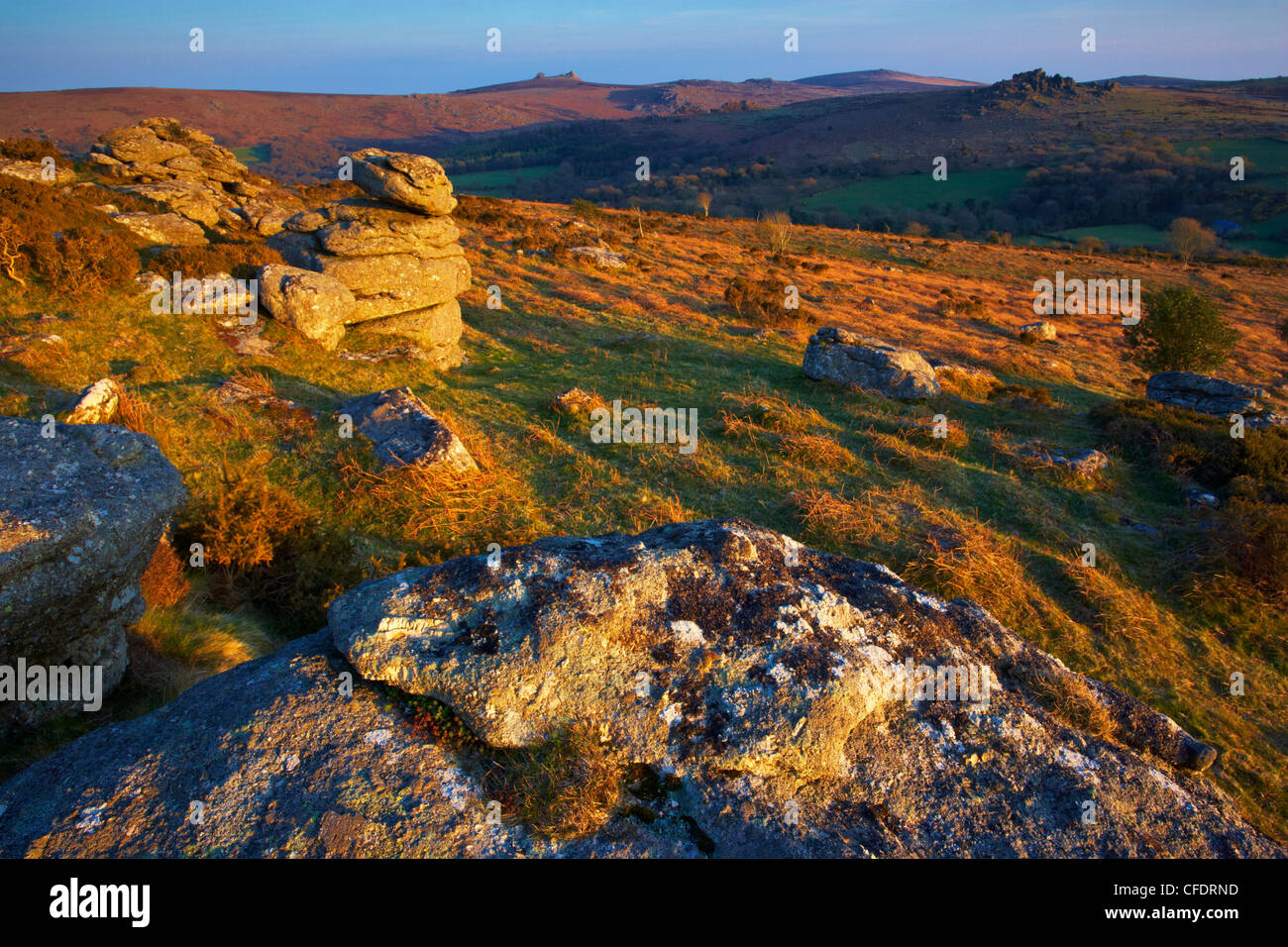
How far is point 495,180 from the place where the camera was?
11244 cm

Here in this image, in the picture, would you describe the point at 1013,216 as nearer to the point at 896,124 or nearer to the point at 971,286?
the point at 971,286

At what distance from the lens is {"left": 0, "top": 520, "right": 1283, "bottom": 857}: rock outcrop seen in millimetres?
3012

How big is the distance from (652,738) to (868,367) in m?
14.3

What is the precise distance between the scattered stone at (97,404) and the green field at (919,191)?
91950 millimetres

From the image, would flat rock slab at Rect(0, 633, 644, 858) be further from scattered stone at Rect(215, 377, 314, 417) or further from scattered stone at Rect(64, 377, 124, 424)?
scattered stone at Rect(215, 377, 314, 417)

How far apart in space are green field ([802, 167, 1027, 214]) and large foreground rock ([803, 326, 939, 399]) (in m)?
80.3

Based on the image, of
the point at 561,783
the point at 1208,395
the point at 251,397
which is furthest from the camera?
the point at 1208,395

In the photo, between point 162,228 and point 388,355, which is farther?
point 162,228

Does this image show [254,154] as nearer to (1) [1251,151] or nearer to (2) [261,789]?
(2) [261,789]

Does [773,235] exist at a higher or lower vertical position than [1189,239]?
lower

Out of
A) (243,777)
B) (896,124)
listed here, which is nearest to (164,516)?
(243,777)

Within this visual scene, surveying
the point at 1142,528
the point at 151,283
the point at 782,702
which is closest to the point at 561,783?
the point at 782,702

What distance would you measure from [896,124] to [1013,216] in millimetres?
80551

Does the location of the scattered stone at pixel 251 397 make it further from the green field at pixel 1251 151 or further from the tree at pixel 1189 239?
the green field at pixel 1251 151
